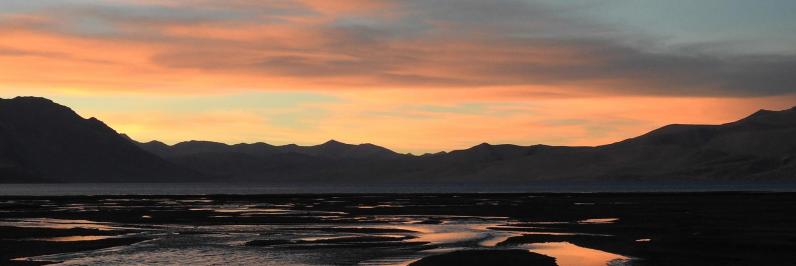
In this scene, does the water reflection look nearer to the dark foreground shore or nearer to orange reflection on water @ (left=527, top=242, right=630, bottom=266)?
the dark foreground shore

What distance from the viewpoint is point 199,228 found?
62438 millimetres

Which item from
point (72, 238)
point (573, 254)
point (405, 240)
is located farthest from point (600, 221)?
point (72, 238)

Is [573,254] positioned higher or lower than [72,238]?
lower

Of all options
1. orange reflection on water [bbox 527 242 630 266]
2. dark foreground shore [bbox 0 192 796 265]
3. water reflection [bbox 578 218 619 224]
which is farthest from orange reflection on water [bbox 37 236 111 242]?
water reflection [bbox 578 218 619 224]

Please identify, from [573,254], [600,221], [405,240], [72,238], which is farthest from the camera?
[600,221]

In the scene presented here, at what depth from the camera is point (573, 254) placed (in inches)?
1745

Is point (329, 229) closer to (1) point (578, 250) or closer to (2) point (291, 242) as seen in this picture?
(2) point (291, 242)

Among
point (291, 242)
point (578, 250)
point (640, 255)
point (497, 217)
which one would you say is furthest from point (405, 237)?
point (497, 217)

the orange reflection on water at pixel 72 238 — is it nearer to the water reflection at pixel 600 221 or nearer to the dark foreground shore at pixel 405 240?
the dark foreground shore at pixel 405 240

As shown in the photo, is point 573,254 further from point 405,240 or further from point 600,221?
point 600,221

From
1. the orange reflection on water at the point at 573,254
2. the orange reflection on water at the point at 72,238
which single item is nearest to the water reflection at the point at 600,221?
the orange reflection on water at the point at 573,254

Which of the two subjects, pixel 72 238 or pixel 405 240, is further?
pixel 72 238

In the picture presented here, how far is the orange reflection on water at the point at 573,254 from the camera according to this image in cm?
4094

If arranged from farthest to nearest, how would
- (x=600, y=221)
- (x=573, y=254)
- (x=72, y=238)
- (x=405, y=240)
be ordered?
(x=600, y=221)
(x=72, y=238)
(x=405, y=240)
(x=573, y=254)
